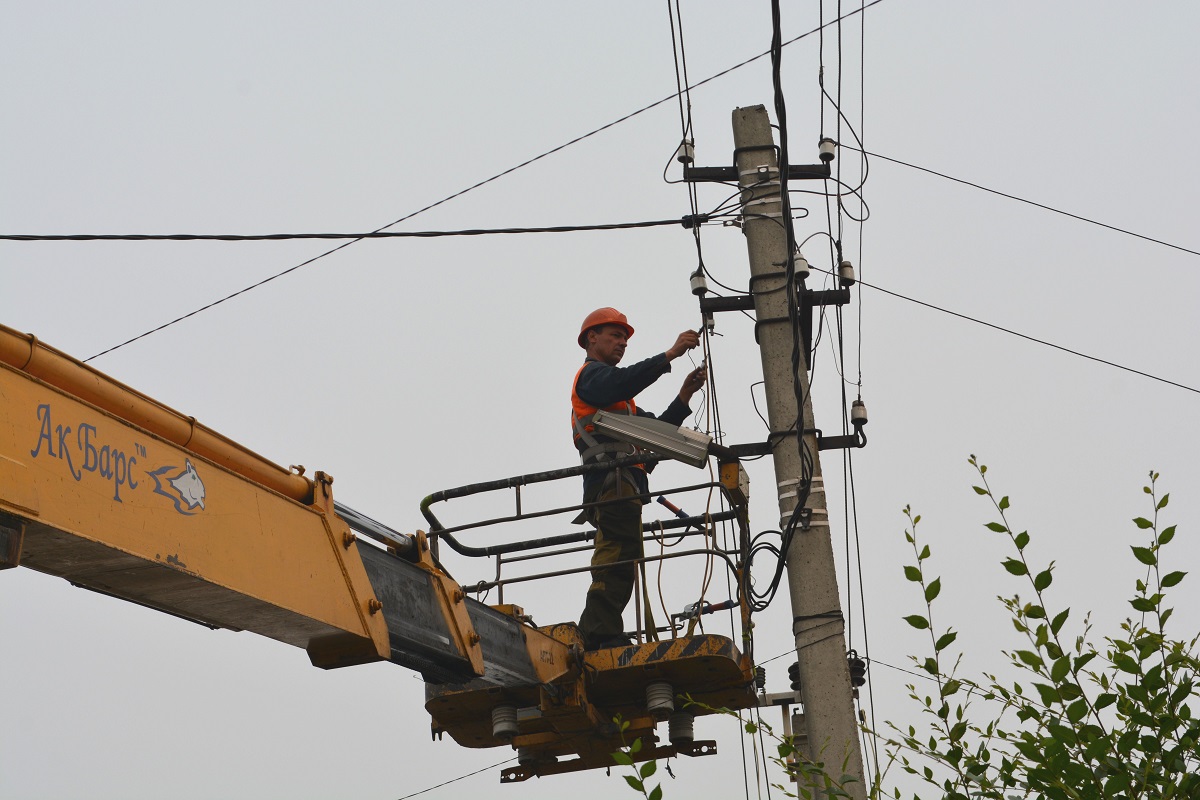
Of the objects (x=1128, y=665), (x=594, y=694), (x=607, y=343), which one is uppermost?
(x=607, y=343)

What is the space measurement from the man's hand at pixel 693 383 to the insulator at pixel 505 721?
2.40 m

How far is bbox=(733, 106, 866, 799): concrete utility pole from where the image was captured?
7.68 metres

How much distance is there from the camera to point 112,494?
175 inches

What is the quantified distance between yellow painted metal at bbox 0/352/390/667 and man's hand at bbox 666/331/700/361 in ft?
10.7

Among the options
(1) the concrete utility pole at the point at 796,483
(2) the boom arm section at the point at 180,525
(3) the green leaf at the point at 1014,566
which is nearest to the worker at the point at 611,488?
(1) the concrete utility pole at the point at 796,483

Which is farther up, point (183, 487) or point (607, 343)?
point (607, 343)

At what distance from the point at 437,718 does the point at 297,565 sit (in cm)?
357

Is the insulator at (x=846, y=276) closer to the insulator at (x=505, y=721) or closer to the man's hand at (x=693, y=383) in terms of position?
the man's hand at (x=693, y=383)

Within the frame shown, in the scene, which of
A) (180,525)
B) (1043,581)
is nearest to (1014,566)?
(1043,581)

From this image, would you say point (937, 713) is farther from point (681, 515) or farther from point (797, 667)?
point (681, 515)

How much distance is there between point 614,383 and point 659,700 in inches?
75.5

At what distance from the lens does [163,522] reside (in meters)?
4.66

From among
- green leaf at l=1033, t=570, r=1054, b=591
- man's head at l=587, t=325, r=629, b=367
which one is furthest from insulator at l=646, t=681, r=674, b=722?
green leaf at l=1033, t=570, r=1054, b=591

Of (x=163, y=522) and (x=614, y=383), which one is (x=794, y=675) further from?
(x=163, y=522)
